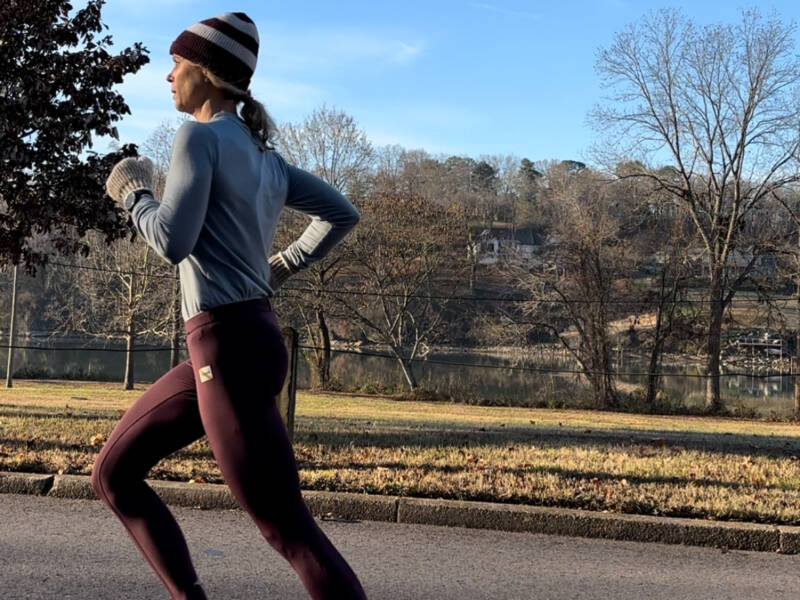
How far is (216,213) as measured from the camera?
7.06ft

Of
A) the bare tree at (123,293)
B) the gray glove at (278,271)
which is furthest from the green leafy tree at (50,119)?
the bare tree at (123,293)

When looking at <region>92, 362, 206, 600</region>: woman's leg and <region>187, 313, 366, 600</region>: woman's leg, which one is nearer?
<region>187, 313, 366, 600</region>: woman's leg

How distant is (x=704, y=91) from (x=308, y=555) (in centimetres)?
3105

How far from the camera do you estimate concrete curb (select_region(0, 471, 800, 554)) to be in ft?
15.9

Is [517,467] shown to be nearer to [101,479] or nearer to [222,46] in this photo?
[101,479]

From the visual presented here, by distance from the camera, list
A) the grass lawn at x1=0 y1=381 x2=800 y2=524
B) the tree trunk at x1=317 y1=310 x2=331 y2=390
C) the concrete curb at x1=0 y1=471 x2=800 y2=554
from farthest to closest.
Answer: the tree trunk at x1=317 y1=310 x2=331 y2=390, the grass lawn at x1=0 y1=381 x2=800 y2=524, the concrete curb at x1=0 y1=471 x2=800 y2=554

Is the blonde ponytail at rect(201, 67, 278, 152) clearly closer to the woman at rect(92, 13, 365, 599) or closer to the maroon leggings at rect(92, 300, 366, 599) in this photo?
the woman at rect(92, 13, 365, 599)

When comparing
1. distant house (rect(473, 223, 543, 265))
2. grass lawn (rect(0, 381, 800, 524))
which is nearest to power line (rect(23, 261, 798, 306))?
distant house (rect(473, 223, 543, 265))

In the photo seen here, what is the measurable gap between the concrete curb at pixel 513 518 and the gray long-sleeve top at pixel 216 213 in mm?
3185

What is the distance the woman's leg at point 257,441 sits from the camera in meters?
2.09

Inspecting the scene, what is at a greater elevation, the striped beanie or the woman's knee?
the striped beanie

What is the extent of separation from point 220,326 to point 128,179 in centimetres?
49

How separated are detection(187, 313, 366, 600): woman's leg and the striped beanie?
0.69m

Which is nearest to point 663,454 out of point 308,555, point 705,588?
point 705,588
